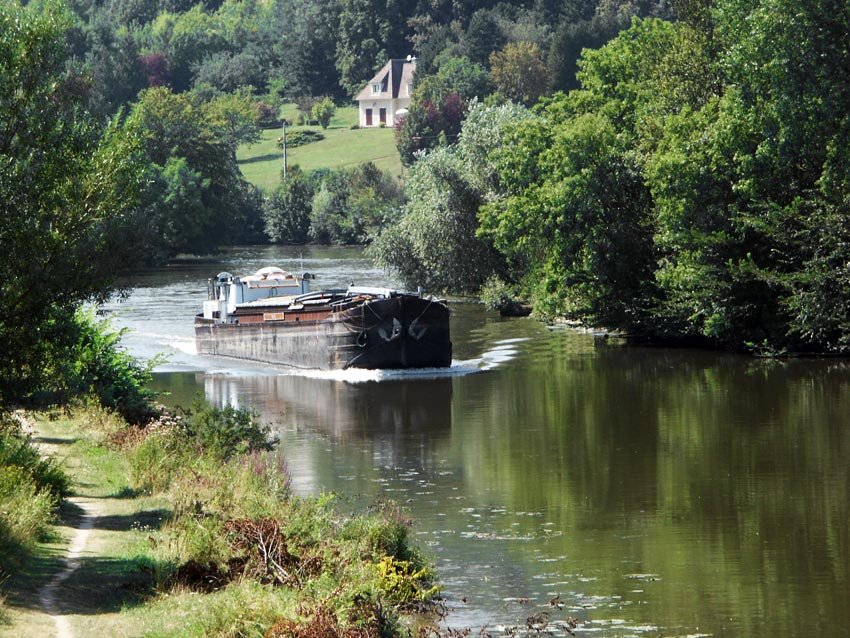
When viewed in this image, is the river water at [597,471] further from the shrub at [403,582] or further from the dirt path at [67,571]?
the dirt path at [67,571]

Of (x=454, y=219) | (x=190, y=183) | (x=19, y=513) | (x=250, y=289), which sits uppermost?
(x=190, y=183)


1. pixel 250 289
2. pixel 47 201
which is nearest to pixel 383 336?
pixel 250 289

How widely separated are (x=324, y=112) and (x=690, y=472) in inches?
5653

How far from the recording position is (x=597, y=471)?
2811 centimetres

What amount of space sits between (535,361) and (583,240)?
571cm

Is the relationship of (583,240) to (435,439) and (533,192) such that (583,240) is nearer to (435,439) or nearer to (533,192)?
(533,192)

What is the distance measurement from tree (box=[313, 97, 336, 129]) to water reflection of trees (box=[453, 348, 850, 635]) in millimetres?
124638

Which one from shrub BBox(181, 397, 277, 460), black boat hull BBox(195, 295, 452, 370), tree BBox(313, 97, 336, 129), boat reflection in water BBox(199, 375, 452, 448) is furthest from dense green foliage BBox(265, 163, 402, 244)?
shrub BBox(181, 397, 277, 460)

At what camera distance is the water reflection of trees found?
19.5m

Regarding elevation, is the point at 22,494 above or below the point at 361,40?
below

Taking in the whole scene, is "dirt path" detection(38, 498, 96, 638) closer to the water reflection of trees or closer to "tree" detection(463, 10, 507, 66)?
the water reflection of trees

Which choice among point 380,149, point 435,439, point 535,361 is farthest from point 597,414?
point 380,149

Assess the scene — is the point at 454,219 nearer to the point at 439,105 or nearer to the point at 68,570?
the point at 68,570

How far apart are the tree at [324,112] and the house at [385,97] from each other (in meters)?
3.67
